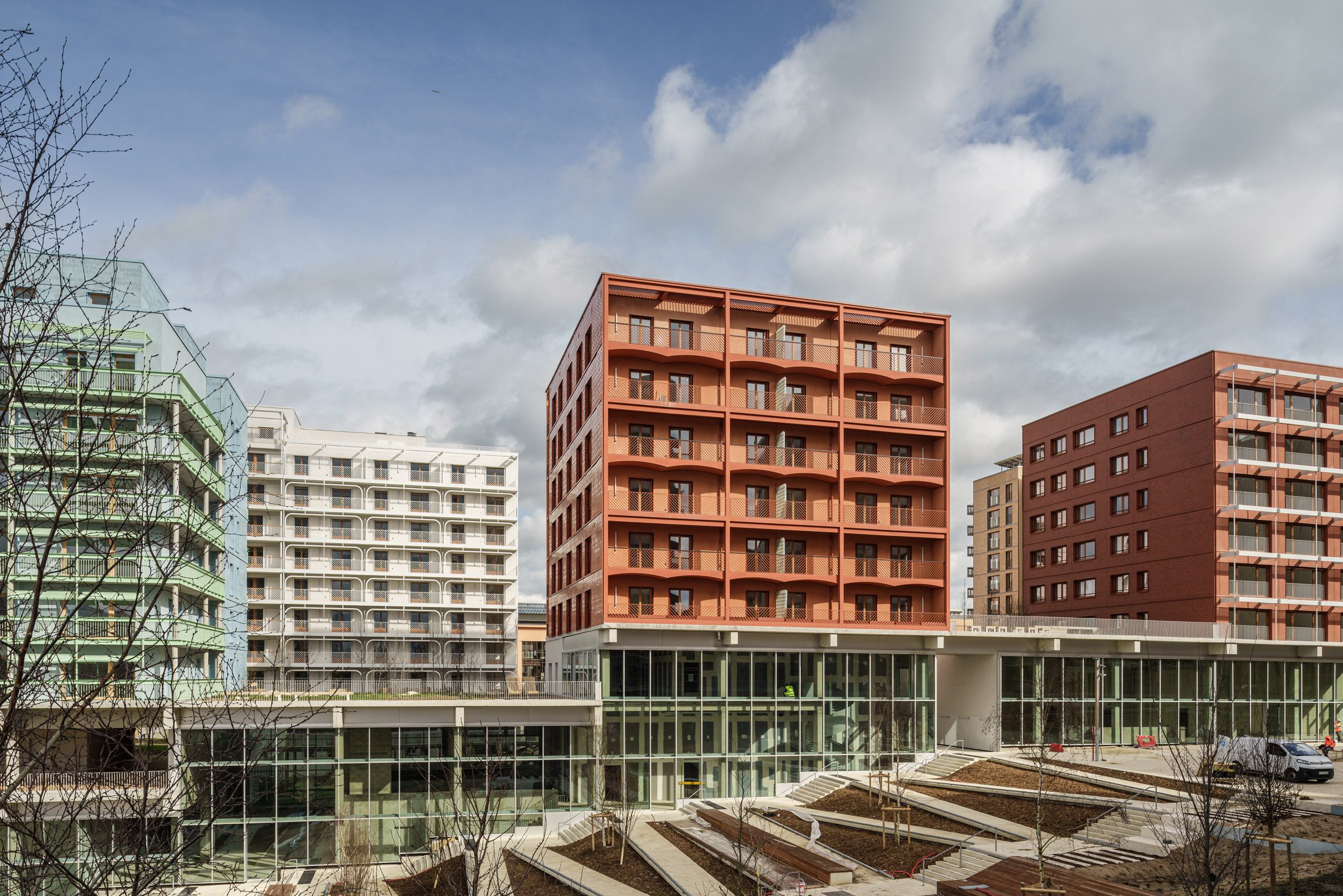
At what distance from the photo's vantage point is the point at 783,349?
50906 millimetres

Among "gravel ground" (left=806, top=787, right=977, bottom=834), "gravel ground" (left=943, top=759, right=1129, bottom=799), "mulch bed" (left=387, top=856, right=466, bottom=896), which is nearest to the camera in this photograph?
"mulch bed" (left=387, top=856, right=466, bottom=896)

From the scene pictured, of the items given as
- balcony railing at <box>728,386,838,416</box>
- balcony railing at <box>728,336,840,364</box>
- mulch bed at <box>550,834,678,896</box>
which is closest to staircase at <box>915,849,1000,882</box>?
mulch bed at <box>550,834,678,896</box>

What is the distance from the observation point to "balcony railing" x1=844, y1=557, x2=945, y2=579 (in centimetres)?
5075

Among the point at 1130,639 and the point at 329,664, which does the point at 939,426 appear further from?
the point at 329,664

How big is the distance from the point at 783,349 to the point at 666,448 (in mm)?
7886

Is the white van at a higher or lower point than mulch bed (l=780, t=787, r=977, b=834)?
higher

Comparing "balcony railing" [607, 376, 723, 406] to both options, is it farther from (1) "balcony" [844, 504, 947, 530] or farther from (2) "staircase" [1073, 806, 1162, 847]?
(2) "staircase" [1073, 806, 1162, 847]

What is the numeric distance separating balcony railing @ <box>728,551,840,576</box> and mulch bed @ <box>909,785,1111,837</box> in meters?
11.0

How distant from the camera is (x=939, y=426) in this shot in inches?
2064

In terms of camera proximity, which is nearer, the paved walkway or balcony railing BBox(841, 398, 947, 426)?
the paved walkway

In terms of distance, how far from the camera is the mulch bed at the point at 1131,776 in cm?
3856

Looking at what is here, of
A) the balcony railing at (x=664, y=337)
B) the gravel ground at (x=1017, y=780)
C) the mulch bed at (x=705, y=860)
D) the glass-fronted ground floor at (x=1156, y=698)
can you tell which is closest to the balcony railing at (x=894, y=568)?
the glass-fronted ground floor at (x=1156, y=698)

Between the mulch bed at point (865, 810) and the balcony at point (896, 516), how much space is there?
44.4ft

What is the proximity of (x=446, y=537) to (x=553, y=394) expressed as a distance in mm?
29906
